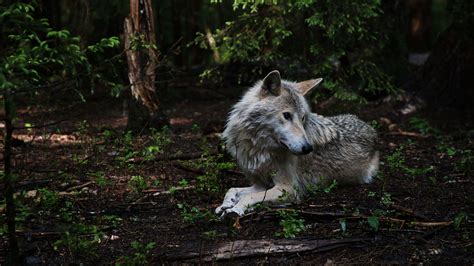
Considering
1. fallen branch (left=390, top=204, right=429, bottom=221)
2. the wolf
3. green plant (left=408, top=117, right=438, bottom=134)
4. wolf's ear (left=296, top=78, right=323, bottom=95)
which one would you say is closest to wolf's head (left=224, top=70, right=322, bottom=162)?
the wolf

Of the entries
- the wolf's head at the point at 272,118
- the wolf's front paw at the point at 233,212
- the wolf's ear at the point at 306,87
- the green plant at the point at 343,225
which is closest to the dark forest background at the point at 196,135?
the green plant at the point at 343,225

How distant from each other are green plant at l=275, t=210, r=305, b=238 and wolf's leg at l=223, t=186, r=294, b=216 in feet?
1.73

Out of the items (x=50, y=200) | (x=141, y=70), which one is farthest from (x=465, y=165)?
(x=50, y=200)

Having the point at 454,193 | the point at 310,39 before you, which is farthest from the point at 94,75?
the point at 310,39

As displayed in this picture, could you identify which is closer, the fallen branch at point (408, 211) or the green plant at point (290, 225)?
the green plant at point (290, 225)

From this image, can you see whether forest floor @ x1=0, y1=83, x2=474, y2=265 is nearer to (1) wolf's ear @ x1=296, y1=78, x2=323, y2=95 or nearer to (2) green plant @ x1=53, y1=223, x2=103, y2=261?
(2) green plant @ x1=53, y1=223, x2=103, y2=261

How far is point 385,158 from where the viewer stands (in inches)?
363

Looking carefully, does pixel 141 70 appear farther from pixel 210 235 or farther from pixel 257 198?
pixel 210 235


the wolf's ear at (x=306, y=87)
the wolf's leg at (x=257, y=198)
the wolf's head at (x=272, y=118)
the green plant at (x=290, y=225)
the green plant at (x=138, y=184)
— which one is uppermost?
the wolf's ear at (x=306, y=87)

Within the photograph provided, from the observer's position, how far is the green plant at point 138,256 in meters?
4.57

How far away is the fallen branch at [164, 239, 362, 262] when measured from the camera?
491 centimetres

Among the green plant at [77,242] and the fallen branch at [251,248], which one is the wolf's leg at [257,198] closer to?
the fallen branch at [251,248]

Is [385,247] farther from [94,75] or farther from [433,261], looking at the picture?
[94,75]

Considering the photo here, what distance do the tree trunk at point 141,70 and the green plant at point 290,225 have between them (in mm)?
4426
